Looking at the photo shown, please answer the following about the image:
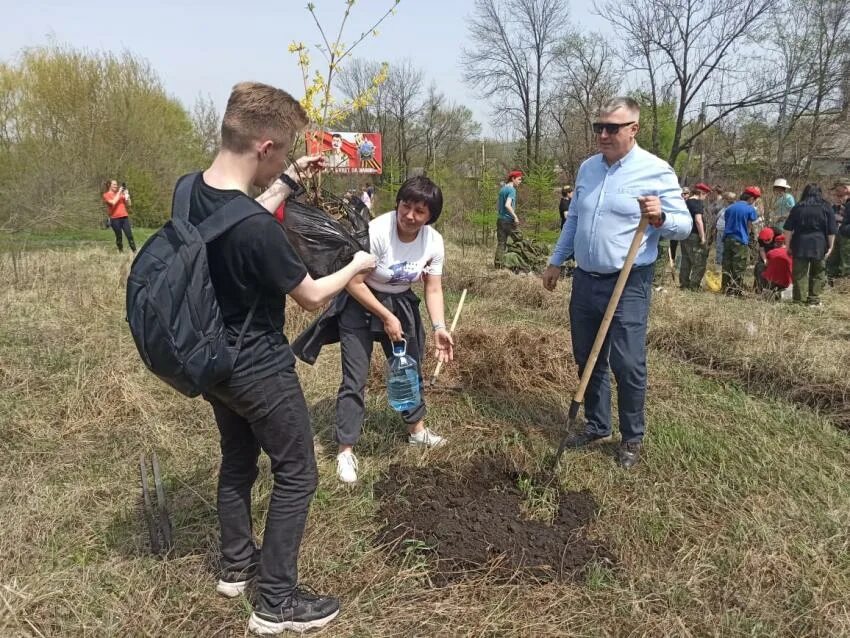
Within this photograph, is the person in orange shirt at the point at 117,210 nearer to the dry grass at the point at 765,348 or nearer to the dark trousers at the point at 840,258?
the dry grass at the point at 765,348

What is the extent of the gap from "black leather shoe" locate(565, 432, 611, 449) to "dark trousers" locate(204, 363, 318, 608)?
6.63 feet

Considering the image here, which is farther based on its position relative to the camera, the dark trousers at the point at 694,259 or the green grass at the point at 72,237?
the green grass at the point at 72,237

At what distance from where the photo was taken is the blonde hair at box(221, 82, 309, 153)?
69.9 inches

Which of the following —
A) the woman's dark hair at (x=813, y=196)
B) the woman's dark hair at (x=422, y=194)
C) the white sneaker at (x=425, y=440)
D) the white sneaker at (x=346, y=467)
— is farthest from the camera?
the woman's dark hair at (x=813, y=196)

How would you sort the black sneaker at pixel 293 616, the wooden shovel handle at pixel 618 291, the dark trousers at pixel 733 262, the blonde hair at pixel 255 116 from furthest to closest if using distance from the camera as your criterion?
the dark trousers at pixel 733 262 → the wooden shovel handle at pixel 618 291 → the black sneaker at pixel 293 616 → the blonde hair at pixel 255 116

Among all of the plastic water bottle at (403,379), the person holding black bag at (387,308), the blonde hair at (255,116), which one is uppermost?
the blonde hair at (255,116)

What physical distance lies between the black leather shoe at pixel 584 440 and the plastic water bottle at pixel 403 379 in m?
0.99

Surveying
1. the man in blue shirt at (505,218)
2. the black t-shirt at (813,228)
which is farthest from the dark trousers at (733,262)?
the man in blue shirt at (505,218)

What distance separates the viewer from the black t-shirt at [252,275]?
175 centimetres

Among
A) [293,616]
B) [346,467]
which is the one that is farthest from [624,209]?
[293,616]

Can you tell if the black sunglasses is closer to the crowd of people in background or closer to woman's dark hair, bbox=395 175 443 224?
woman's dark hair, bbox=395 175 443 224

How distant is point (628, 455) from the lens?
337 centimetres

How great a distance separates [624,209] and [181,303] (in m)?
2.43

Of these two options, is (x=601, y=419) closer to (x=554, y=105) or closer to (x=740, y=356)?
(x=740, y=356)
